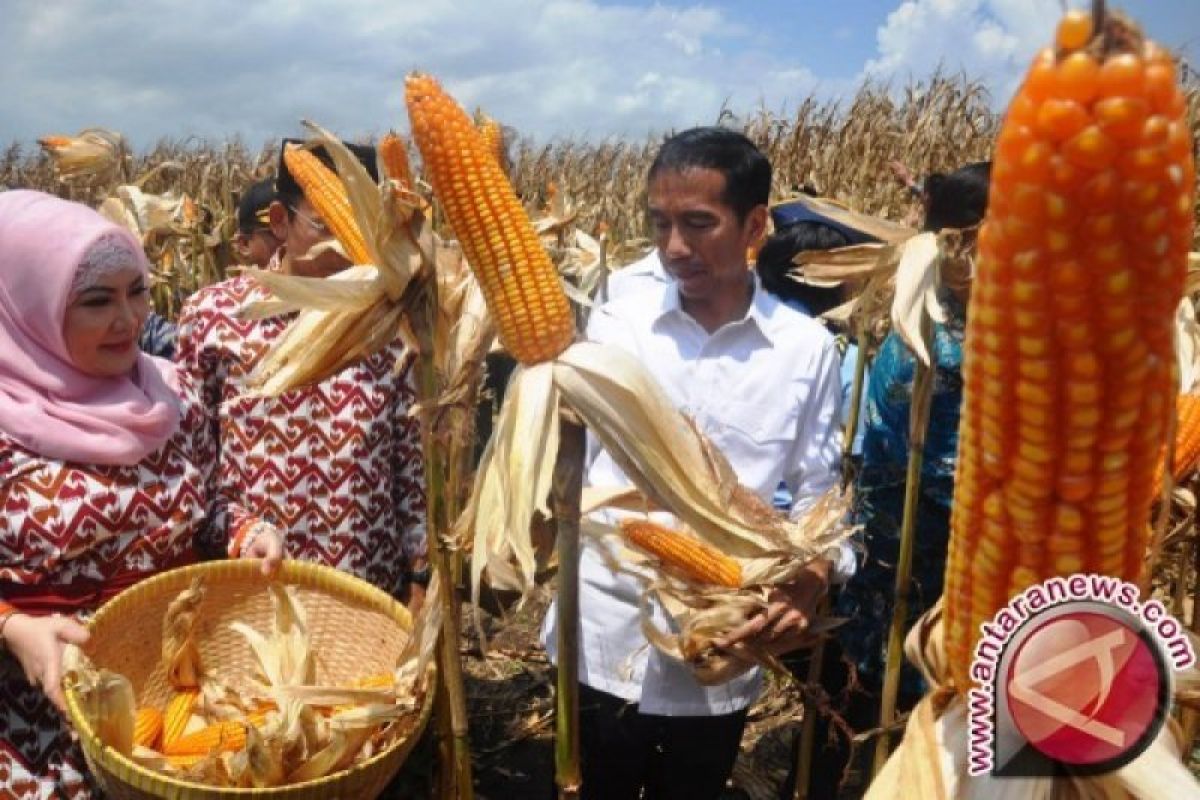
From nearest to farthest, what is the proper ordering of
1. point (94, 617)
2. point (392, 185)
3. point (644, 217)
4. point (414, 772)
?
1. point (392, 185)
2. point (94, 617)
3. point (414, 772)
4. point (644, 217)

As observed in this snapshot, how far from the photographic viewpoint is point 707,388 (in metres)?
2.23

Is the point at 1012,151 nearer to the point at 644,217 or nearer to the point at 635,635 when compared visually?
the point at 635,635

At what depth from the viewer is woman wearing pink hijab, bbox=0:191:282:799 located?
1.93 meters

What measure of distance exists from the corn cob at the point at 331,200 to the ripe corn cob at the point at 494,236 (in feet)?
1.35

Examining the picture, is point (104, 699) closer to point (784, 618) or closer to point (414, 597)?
point (414, 597)

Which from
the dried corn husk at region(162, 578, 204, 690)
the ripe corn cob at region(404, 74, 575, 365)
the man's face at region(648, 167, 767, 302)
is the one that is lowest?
the dried corn husk at region(162, 578, 204, 690)

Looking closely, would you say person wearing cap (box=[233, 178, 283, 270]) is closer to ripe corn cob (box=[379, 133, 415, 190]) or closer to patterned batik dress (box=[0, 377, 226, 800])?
patterned batik dress (box=[0, 377, 226, 800])

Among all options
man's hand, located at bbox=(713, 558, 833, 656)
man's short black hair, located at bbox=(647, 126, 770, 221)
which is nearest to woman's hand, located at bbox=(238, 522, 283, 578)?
man's hand, located at bbox=(713, 558, 833, 656)

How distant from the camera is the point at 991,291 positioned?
26.0 inches

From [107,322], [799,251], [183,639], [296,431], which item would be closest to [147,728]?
[183,639]

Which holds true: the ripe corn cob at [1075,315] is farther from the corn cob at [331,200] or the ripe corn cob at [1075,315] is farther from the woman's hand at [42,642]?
the woman's hand at [42,642]

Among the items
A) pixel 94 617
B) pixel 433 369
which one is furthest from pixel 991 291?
pixel 94 617

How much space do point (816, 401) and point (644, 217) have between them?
22.9ft

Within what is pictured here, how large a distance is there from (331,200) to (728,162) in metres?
0.96
